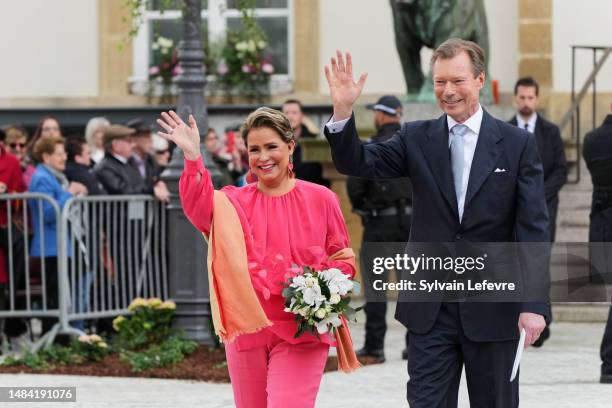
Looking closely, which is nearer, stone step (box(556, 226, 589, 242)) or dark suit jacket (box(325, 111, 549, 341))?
dark suit jacket (box(325, 111, 549, 341))

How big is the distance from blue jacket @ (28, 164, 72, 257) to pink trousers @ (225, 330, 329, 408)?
641cm

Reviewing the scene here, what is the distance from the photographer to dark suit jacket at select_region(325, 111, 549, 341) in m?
6.22

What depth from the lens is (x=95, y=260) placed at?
13.0 meters

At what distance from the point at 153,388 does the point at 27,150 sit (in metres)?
4.48

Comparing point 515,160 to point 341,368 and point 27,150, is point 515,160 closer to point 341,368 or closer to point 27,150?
point 341,368

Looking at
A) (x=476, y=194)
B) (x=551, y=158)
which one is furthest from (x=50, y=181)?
(x=476, y=194)

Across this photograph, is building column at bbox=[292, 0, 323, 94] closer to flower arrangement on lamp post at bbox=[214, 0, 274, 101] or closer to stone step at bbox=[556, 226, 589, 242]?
flower arrangement on lamp post at bbox=[214, 0, 274, 101]

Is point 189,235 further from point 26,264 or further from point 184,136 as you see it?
point 184,136

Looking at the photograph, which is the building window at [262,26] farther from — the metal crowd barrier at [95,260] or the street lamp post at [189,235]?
the street lamp post at [189,235]

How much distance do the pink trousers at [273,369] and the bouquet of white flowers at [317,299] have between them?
97 millimetres

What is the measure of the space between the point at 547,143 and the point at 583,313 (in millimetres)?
2692

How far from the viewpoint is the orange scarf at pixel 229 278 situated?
648 centimetres

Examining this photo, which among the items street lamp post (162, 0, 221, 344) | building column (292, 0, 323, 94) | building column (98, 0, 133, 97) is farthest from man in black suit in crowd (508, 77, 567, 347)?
building column (98, 0, 133, 97)

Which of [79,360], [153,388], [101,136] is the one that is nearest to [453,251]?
[153,388]
